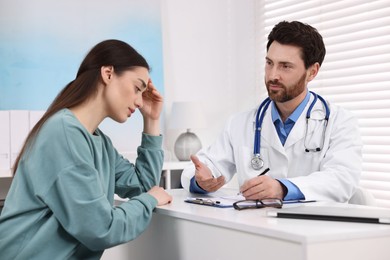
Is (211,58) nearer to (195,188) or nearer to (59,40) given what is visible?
(59,40)

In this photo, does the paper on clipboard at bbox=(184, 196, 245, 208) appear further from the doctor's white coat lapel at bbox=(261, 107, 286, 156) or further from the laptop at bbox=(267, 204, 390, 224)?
the doctor's white coat lapel at bbox=(261, 107, 286, 156)

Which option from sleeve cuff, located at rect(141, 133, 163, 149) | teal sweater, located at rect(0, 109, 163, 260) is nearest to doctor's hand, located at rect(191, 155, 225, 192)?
sleeve cuff, located at rect(141, 133, 163, 149)

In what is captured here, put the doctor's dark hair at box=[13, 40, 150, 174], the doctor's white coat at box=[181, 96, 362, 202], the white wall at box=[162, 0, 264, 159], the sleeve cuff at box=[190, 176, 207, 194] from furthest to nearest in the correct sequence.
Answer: the white wall at box=[162, 0, 264, 159]
the sleeve cuff at box=[190, 176, 207, 194]
the doctor's white coat at box=[181, 96, 362, 202]
the doctor's dark hair at box=[13, 40, 150, 174]

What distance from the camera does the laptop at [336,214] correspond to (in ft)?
4.30

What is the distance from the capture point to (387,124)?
3.19 m

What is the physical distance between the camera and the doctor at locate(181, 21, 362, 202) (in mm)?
2008

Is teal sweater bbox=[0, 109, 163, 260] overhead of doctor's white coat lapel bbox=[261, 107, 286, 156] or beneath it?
beneath

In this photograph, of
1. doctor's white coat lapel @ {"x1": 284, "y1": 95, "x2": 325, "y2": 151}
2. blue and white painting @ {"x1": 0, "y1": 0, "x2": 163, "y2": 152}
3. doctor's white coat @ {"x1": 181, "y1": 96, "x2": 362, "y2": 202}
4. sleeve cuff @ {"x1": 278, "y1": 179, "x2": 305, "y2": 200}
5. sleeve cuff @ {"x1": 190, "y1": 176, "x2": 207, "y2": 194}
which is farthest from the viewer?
blue and white painting @ {"x1": 0, "y1": 0, "x2": 163, "y2": 152}

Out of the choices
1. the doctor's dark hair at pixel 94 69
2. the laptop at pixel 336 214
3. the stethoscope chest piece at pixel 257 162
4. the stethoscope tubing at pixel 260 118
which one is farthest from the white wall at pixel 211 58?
the laptop at pixel 336 214

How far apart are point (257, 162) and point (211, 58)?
203 cm

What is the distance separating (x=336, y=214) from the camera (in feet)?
4.37

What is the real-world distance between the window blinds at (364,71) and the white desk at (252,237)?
183 cm

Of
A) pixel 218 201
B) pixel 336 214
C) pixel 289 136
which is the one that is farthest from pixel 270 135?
pixel 336 214

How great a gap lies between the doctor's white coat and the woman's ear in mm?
614
